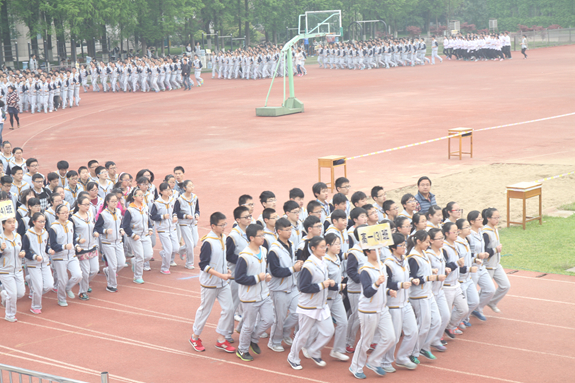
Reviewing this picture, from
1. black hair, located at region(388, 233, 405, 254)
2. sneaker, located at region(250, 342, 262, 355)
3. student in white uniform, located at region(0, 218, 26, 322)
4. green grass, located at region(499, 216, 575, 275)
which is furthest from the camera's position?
green grass, located at region(499, 216, 575, 275)

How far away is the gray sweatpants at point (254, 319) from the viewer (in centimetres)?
793

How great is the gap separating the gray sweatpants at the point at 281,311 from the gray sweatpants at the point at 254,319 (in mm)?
146

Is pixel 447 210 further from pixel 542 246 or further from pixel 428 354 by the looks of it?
pixel 542 246

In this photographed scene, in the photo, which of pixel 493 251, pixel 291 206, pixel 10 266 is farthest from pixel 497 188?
pixel 10 266

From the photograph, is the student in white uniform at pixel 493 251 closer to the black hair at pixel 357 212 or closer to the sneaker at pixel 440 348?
the sneaker at pixel 440 348

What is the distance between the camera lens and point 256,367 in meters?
7.75

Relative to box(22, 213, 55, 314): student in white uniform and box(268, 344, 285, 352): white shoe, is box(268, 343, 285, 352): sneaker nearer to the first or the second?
box(268, 344, 285, 352): white shoe

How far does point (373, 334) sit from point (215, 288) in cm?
205

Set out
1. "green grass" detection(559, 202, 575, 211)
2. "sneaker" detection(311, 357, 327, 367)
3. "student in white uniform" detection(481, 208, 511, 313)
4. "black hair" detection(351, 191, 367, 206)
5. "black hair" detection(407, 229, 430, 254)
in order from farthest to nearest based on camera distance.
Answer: "green grass" detection(559, 202, 575, 211), "black hair" detection(351, 191, 367, 206), "student in white uniform" detection(481, 208, 511, 313), "black hair" detection(407, 229, 430, 254), "sneaker" detection(311, 357, 327, 367)

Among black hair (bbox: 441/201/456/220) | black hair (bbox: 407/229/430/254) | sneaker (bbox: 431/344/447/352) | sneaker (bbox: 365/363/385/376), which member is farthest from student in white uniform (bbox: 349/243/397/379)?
black hair (bbox: 441/201/456/220)

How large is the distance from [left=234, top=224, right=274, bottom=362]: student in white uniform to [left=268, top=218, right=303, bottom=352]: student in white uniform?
14 cm

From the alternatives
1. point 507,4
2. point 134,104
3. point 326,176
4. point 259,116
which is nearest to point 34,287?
point 326,176

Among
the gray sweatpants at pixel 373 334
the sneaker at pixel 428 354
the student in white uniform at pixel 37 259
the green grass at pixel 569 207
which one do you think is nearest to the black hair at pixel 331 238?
the gray sweatpants at pixel 373 334

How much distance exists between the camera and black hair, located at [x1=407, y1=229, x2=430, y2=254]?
7.83m
